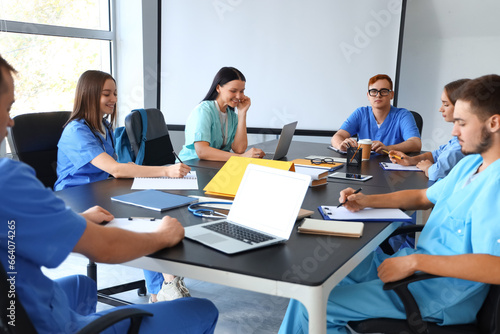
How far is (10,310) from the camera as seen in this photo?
3.26 ft

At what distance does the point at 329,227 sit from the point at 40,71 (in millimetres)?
3180

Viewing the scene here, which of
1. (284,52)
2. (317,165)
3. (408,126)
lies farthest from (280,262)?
(284,52)

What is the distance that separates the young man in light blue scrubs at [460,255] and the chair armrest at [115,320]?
1.78 ft

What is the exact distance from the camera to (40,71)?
3982 millimetres

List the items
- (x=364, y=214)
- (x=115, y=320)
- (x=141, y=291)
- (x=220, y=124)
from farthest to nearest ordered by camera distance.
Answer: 1. (x=220, y=124)
2. (x=141, y=291)
3. (x=364, y=214)
4. (x=115, y=320)

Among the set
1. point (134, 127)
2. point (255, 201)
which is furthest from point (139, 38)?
point (255, 201)

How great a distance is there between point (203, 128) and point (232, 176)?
1011 mm

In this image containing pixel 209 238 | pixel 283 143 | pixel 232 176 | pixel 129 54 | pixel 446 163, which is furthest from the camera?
pixel 129 54

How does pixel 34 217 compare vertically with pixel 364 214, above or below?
above

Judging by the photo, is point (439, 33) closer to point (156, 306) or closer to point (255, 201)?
point (255, 201)

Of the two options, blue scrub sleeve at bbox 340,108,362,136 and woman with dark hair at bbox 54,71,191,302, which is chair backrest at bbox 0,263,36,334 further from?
blue scrub sleeve at bbox 340,108,362,136

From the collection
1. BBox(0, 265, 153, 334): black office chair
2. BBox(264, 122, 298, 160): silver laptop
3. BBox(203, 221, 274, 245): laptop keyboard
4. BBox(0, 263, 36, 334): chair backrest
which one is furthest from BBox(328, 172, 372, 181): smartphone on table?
BBox(0, 263, 36, 334): chair backrest

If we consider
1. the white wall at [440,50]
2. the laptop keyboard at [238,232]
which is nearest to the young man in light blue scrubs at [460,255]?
the laptop keyboard at [238,232]

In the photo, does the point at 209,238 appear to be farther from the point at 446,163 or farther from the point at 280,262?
the point at 446,163
